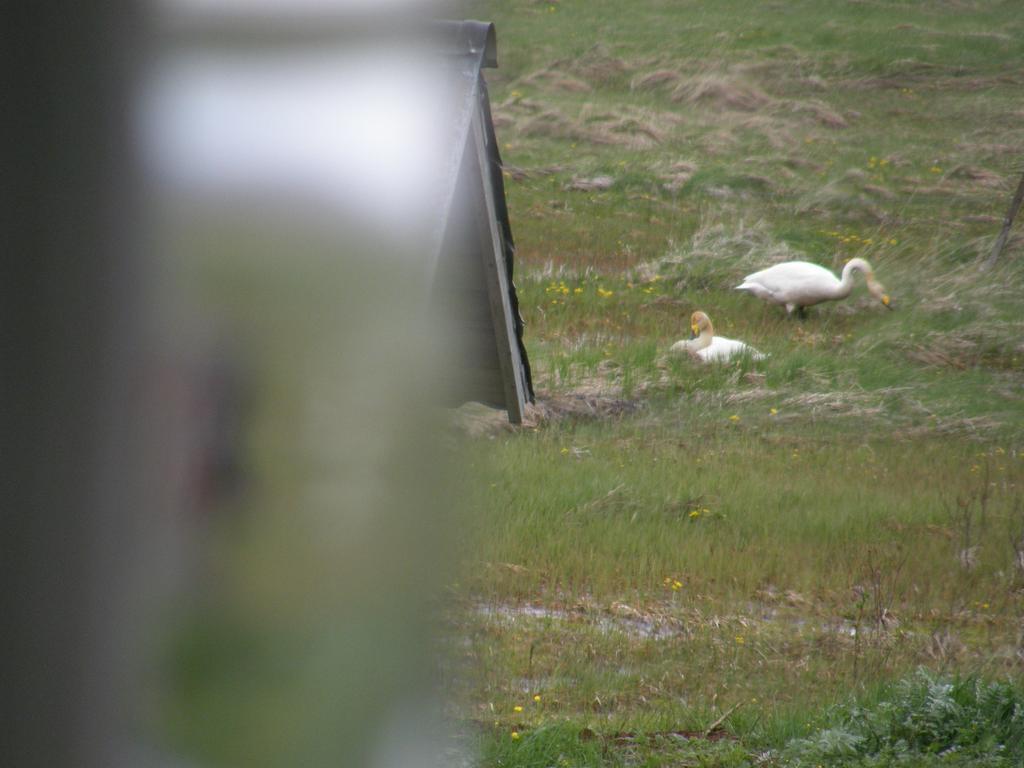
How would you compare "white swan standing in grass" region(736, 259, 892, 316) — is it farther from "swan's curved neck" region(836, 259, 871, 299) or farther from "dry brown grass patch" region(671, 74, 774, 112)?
"dry brown grass patch" region(671, 74, 774, 112)

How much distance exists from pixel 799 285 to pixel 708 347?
2714 millimetres

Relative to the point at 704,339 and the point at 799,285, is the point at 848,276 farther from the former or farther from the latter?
the point at 704,339

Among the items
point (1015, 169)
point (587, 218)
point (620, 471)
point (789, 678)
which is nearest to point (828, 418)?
point (620, 471)

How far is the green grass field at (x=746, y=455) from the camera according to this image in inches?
171

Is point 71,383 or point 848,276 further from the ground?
point 71,383

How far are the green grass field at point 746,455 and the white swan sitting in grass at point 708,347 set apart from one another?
0.20 m

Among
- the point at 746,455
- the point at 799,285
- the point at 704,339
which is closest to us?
the point at 746,455

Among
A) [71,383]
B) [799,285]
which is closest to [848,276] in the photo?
[799,285]

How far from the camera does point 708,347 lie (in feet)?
34.7

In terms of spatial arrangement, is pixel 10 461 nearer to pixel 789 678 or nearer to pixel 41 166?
pixel 41 166

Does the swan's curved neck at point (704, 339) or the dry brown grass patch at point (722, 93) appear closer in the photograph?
the swan's curved neck at point (704, 339)

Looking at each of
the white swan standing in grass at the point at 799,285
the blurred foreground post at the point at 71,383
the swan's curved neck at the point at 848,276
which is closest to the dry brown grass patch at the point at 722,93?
the swan's curved neck at the point at 848,276

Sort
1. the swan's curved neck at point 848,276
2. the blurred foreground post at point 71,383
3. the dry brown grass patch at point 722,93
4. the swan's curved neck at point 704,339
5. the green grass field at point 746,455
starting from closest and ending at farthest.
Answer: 1. the blurred foreground post at point 71,383
2. the green grass field at point 746,455
3. the swan's curved neck at point 704,339
4. the swan's curved neck at point 848,276
5. the dry brown grass patch at point 722,93

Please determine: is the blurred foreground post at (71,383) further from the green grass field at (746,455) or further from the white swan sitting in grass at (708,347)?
the white swan sitting in grass at (708,347)
